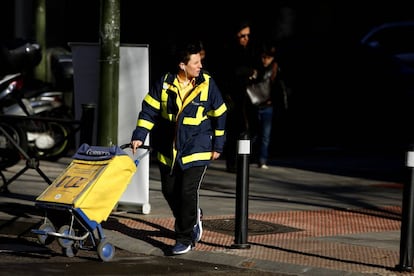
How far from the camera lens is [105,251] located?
987 centimetres

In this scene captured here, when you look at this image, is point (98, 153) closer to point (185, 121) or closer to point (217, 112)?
point (185, 121)

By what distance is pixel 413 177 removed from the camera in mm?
9516

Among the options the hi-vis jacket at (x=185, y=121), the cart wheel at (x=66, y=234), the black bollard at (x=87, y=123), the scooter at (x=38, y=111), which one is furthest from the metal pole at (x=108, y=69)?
the scooter at (x=38, y=111)

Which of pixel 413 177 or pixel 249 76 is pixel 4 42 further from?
pixel 413 177

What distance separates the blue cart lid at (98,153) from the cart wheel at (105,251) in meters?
0.69

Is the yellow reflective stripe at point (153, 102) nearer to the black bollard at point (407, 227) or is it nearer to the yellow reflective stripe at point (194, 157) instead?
the yellow reflective stripe at point (194, 157)

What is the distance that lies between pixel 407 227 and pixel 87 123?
3.65m

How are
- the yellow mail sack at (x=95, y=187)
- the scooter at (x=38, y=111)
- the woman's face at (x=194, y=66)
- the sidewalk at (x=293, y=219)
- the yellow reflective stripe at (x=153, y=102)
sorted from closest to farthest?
the yellow mail sack at (x=95, y=187)
the sidewalk at (x=293, y=219)
the woman's face at (x=194, y=66)
the yellow reflective stripe at (x=153, y=102)
the scooter at (x=38, y=111)

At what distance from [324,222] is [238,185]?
207 centimetres

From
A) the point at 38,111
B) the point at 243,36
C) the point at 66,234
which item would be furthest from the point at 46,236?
the point at 38,111

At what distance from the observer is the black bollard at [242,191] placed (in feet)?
33.7

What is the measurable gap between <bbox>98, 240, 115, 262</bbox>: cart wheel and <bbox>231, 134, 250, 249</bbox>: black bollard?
3.70 ft

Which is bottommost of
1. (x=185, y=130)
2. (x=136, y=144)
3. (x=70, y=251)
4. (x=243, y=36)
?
(x=70, y=251)

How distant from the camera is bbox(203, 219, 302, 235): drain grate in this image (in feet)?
37.4
